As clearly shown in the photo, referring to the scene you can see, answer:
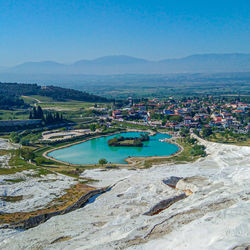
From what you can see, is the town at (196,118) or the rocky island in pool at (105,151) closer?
the rocky island in pool at (105,151)

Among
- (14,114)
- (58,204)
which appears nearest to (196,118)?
(14,114)

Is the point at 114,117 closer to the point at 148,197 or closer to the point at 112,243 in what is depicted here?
the point at 148,197

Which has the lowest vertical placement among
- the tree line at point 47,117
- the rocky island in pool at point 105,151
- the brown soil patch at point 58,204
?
the rocky island in pool at point 105,151

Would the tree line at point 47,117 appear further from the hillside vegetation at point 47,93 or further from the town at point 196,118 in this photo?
the hillside vegetation at point 47,93

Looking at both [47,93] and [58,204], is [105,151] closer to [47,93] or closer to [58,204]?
[58,204]

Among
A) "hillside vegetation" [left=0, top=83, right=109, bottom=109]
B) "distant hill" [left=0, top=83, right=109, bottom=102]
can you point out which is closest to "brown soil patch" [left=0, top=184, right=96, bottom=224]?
"hillside vegetation" [left=0, top=83, right=109, bottom=109]

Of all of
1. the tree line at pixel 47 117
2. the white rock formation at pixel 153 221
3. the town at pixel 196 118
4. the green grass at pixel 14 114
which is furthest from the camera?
the green grass at pixel 14 114

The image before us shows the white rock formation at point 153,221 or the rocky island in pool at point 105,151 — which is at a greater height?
the white rock formation at point 153,221

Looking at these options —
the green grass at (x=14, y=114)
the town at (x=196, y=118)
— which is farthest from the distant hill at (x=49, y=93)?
the green grass at (x=14, y=114)
